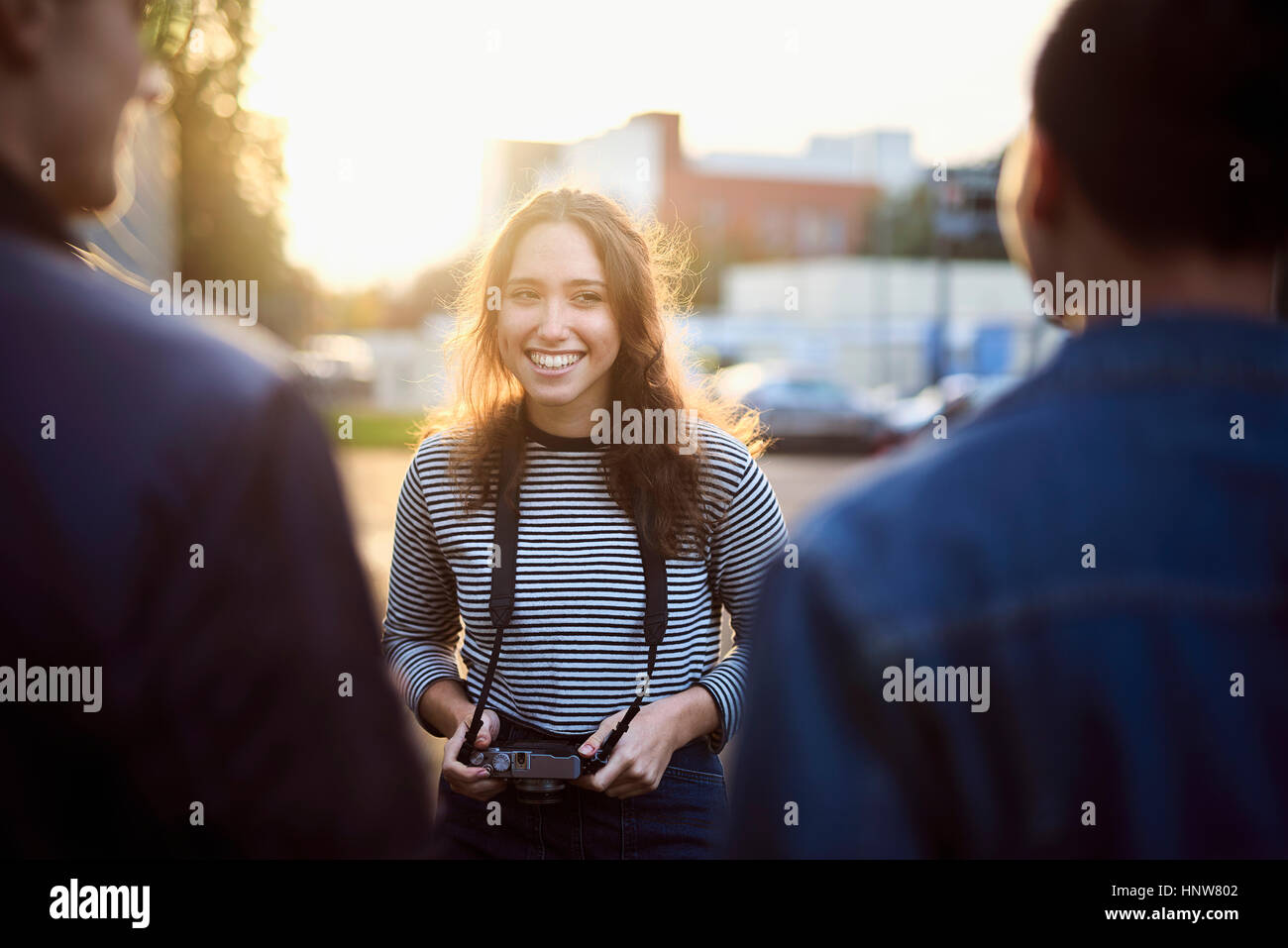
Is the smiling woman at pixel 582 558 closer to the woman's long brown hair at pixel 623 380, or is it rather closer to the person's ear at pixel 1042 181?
the woman's long brown hair at pixel 623 380

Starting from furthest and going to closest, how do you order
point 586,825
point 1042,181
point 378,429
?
point 378,429 < point 586,825 < point 1042,181

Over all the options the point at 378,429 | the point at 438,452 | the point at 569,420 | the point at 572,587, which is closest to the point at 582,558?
the point at 572,587

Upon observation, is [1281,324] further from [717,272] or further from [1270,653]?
[717,272]

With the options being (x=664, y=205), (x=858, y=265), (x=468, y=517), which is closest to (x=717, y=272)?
(x=664, y=205)

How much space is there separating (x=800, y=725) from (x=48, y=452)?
2.29 feet

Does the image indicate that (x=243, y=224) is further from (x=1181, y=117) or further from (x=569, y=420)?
(x=1181, y=117)

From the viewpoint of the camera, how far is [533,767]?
88.1 inches

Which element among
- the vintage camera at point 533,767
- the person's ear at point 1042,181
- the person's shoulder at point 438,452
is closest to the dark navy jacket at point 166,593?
the person's ear at point 1042,181

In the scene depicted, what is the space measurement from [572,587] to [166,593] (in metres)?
1.44

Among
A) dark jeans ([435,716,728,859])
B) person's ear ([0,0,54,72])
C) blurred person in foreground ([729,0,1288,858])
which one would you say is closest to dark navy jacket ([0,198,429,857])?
person's ear ([0,0,54,72])

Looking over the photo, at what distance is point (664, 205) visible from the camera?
52656 mm

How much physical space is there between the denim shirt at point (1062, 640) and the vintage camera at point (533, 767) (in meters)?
1.24

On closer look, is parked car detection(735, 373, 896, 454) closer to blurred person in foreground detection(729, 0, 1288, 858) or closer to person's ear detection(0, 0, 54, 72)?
blurred person in foreground detection(729, 0, 1288, 858)

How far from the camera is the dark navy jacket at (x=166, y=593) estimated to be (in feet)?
3.26
